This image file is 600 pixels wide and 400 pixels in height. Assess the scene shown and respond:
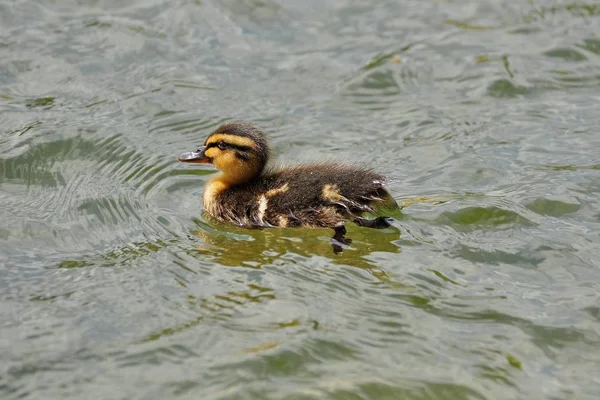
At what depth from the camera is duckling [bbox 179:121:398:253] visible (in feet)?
19.7

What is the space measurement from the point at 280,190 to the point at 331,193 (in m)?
0.38

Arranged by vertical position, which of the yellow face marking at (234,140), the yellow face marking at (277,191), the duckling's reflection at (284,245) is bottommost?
the duckling's reflection at (284,245)

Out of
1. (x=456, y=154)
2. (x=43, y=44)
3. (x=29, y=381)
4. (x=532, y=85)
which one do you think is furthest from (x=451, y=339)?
(x=43, y=44)

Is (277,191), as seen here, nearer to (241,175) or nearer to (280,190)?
(280,190)

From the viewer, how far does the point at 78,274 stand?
18.3ft

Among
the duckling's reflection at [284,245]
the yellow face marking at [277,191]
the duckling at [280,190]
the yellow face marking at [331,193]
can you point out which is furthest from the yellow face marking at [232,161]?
the yellow face marking at [331,193]

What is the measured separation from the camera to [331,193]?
19.7 feet

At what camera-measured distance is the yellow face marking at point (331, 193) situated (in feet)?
19.6

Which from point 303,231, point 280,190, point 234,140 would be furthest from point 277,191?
point 234,140

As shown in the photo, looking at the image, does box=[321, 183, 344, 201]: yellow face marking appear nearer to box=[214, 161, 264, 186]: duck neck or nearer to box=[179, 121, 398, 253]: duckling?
box=[179, 121, 398, 253]: duckling

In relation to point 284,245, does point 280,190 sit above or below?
above

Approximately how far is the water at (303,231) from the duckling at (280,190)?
5.1 inches

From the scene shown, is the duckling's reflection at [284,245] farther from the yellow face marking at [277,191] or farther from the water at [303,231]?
the yellow face marking at [277,191]

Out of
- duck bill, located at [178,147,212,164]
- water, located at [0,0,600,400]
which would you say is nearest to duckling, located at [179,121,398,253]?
duck bill, located at [178,147,212,164]
